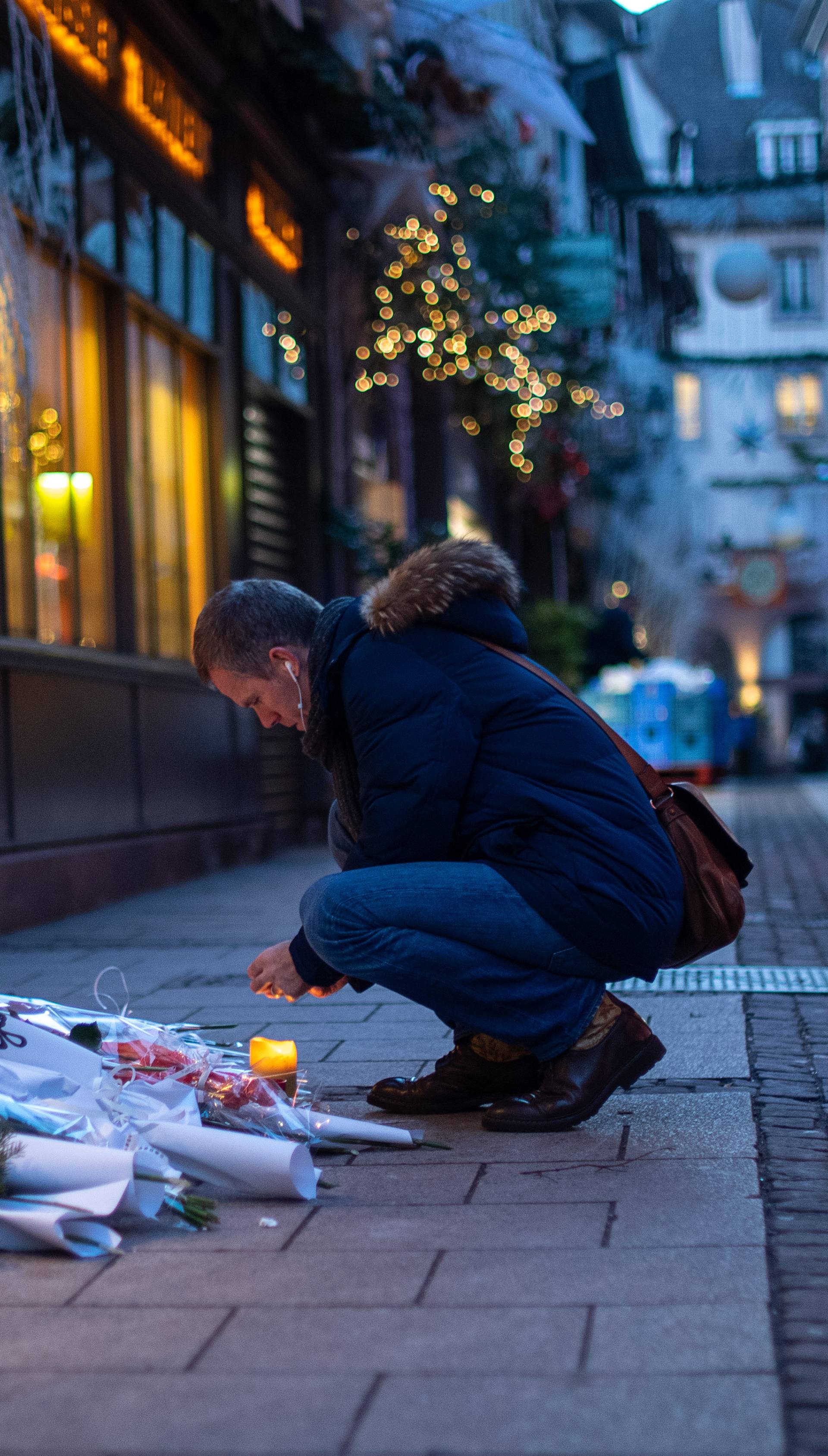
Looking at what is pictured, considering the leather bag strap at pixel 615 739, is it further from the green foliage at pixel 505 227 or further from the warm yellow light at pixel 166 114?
the green foliage at pixel 505 227

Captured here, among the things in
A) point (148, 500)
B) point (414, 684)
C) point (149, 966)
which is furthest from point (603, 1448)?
point (148, 500)

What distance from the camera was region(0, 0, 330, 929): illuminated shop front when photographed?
709cm

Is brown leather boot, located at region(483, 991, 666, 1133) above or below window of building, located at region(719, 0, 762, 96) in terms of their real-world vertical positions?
A: below

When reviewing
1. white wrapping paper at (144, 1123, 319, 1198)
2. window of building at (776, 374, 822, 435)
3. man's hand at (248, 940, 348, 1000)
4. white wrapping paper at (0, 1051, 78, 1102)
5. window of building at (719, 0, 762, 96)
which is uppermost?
window of building at (776, 374, 822, 435)

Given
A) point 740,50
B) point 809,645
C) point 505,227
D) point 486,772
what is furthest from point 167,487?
point 809,645

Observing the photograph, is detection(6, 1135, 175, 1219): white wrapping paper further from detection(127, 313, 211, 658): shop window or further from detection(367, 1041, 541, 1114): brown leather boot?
detection(127, 313, 211, 658): shop window

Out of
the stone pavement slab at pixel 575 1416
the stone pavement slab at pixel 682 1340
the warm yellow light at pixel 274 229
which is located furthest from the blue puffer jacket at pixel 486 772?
the warm yellow light at pixel 274 229

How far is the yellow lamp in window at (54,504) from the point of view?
7426 mm

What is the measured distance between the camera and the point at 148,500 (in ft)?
29.3

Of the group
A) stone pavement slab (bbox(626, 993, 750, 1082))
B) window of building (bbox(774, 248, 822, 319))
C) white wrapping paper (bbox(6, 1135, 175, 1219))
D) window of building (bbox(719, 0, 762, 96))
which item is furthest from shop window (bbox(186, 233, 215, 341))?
window of building (bbox(774, 248, 822, 319))

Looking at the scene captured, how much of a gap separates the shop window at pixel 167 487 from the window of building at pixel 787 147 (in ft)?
25.8

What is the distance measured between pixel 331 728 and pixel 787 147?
1476 centimetres

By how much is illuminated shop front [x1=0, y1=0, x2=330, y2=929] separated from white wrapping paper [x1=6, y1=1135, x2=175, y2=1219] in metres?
3.34

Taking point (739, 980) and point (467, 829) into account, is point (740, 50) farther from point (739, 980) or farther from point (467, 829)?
point (467, 829)
